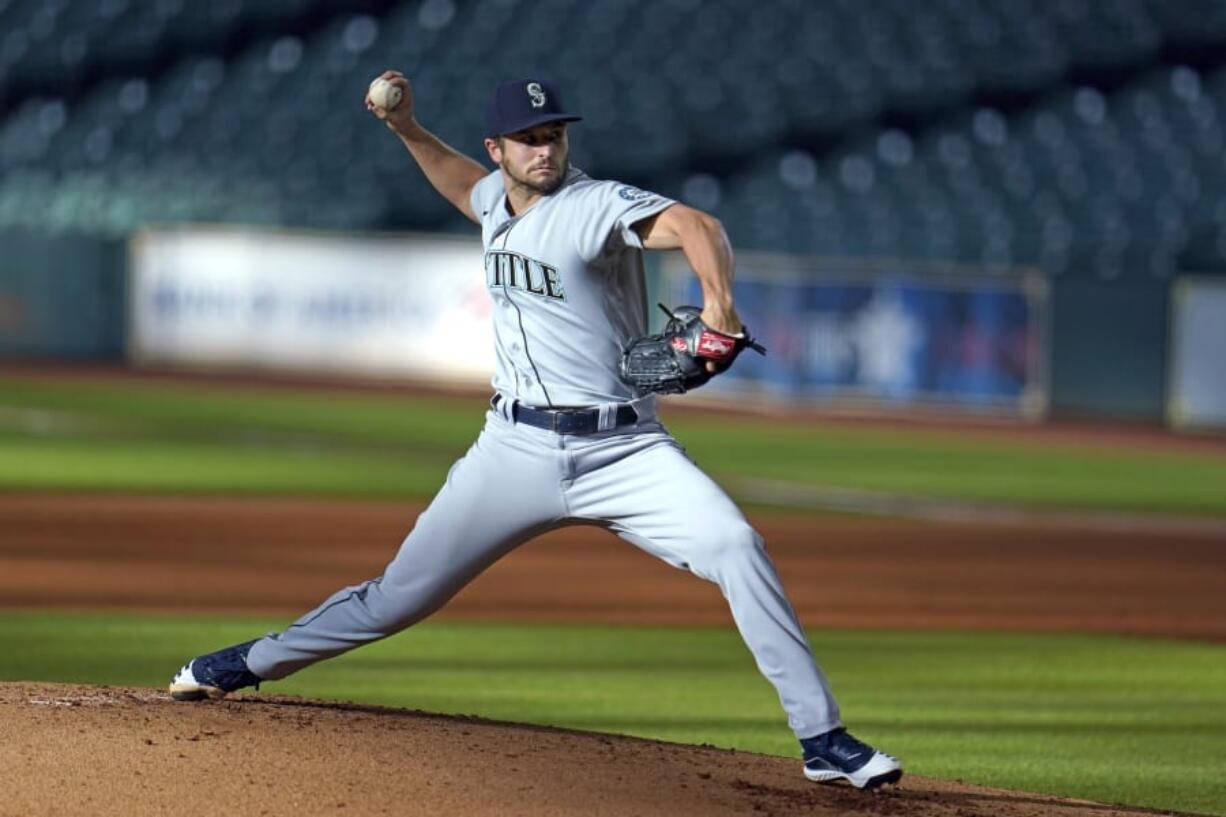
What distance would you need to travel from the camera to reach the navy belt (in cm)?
584

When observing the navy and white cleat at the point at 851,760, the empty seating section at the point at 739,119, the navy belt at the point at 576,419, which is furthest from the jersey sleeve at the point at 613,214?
the empty seating section at the point at 739,119

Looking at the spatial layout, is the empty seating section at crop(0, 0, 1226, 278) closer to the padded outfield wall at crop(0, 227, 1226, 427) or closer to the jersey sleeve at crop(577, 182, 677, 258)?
the padded outfield wall at crop(0, 227, 1226, 427)

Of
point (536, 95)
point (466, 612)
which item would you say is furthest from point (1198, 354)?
point (536, 95)

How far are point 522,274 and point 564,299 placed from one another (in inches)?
5.4

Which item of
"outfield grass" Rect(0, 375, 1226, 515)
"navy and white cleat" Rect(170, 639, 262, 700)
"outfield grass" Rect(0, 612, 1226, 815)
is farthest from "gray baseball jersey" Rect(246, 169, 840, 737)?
"outfield grass" Rect(0, 375, 1226, 515)

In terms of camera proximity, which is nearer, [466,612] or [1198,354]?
[466,612]

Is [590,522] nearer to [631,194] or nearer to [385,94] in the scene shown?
[631,194]

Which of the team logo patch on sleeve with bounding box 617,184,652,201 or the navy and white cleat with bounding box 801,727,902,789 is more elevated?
the team logo patch on sleeve with bounding box 617,184,652,201

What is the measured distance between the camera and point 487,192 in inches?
243

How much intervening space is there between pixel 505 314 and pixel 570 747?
1.16 m

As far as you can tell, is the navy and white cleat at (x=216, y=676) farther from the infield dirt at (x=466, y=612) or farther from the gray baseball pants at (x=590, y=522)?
the gray baseball pants at (x=590, y=522)

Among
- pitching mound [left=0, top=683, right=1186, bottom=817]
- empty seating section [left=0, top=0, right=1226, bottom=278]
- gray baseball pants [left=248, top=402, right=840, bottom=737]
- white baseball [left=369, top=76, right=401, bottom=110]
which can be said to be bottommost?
pitching mound [left=0, top=683, right=1186, bottom=817]

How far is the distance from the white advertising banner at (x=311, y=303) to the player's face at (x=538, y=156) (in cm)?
2264

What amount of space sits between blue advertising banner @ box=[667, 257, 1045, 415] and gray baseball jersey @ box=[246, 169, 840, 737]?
2054cm
